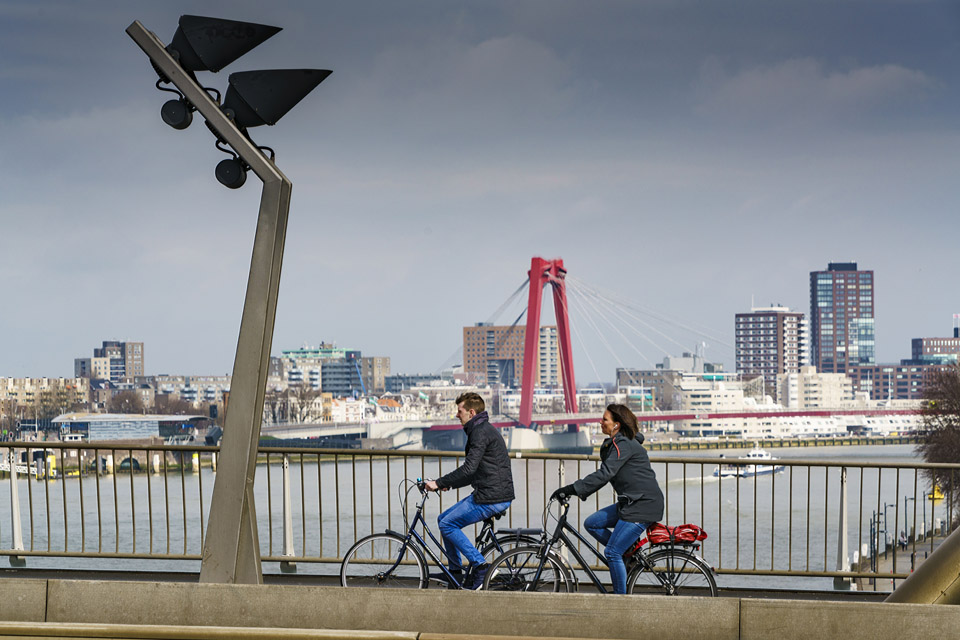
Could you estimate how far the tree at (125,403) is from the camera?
67.9m

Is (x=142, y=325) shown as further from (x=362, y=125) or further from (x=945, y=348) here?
(x=945, y=348)

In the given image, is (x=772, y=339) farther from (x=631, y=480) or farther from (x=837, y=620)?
(x=837, y=620)

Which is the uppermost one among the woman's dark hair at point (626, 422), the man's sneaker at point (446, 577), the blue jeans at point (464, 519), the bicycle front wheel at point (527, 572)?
the woman's dark hair at point (626, 422)

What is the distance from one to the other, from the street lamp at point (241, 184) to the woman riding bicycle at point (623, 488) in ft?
5.37

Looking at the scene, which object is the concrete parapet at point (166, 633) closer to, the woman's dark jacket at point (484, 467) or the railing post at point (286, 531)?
the woman's dark jacket at point (484, 467)

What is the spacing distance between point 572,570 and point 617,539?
298 millimetres

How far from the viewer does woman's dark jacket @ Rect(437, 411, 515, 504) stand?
544 centimetres

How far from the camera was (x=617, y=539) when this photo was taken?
5.24m

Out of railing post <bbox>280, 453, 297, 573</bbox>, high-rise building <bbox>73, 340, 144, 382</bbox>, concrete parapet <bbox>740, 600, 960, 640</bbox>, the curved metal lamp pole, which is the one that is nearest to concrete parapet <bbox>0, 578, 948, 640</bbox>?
concrete parapet <bbox>740, 600, 960, 640</bbox>

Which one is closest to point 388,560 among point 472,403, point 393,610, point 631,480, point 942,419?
point 472,403

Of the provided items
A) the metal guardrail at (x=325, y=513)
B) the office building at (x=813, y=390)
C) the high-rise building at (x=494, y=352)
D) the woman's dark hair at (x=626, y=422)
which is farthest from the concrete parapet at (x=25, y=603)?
the office building at (x=813, y=390)

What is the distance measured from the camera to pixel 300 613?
3.48 meters

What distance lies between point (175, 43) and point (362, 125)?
109021 millimetres

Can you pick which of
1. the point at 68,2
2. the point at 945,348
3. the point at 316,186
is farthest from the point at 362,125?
the point at 945,348
